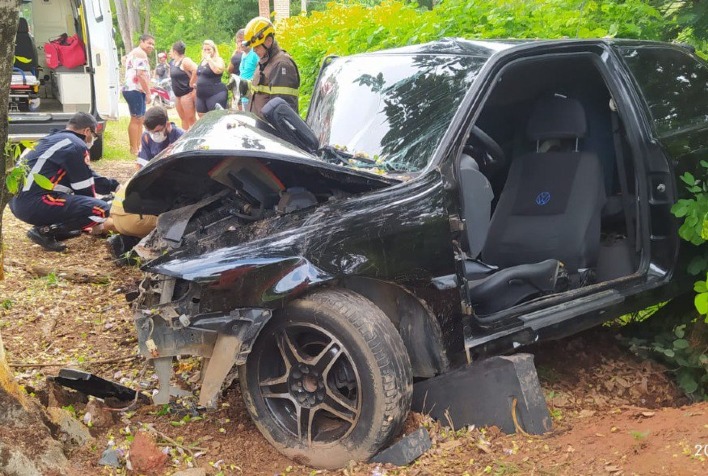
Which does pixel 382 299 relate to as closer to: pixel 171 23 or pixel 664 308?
pixel 664 308

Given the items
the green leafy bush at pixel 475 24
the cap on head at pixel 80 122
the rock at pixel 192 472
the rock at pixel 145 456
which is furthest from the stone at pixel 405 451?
the cap on head at pixel 80 122

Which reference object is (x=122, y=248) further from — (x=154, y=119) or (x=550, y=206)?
(x=550, y=206)

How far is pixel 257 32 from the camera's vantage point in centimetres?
777

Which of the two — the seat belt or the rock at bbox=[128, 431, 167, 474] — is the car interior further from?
the rock at bbox=[128, 431, 167, 474]

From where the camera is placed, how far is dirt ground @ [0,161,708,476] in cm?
320

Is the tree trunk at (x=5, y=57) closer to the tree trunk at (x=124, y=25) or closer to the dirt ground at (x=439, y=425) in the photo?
the dirt ground at (x=439, y=425)

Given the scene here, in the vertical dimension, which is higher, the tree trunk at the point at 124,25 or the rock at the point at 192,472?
the rock at the point at 192,472

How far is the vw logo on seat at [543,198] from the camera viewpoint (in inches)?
181

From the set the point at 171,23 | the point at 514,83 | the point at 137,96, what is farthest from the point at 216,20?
the point at 514,83

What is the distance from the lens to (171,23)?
44.2m

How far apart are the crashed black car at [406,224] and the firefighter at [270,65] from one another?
9.48 feet

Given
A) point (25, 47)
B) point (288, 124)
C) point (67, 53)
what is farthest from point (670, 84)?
point (25, 47)

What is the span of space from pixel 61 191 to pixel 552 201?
481cm

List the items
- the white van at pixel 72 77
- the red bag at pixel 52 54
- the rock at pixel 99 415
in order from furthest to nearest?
1. the red bag at pixel 52 54
2. the white van at pixel 72 77
3. the rock at pixel 99 415
